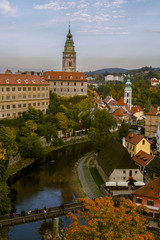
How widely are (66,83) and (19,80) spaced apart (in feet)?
78.3

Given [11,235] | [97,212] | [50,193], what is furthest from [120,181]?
[97,212]

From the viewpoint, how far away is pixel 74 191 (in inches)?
1540

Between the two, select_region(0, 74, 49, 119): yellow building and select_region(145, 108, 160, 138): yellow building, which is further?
select_region(145, 108, 160, 138): yellow building

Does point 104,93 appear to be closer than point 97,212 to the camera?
No

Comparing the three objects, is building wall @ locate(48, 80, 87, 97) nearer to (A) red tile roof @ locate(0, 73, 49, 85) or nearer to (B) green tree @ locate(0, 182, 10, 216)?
(A) red tile roof @ locate(0, 73, 49, 85)

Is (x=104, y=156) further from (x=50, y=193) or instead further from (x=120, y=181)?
(x=50, y=193)

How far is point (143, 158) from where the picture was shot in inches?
1772

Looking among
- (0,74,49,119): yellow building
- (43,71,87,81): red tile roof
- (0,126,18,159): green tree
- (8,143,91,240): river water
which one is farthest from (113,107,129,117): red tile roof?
(0,126,18,159): green tree

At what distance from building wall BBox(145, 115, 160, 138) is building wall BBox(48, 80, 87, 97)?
2835 centimetres

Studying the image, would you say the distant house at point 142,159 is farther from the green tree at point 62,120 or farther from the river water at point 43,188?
the green tree at point 62,120

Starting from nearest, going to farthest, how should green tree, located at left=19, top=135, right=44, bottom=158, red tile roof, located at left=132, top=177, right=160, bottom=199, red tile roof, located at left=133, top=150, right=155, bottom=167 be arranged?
red tile roof, located at left=132, top=177, right=160, bottom=199
red tile roof, located at left=133, top=150, right=155, bottom=167
green tree, located at left=19, top=135, right=44, bottom=158

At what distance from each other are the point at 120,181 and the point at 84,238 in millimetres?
21604

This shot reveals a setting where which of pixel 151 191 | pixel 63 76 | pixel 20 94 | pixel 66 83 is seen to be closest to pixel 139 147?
pixel 151 191

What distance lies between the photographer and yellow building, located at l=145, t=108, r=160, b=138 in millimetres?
71875
